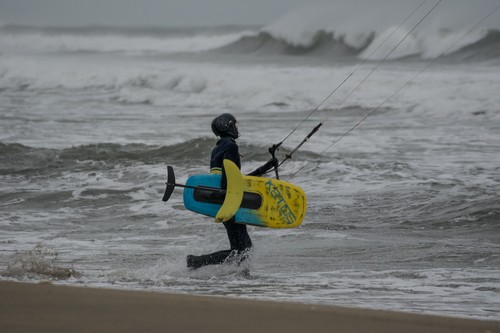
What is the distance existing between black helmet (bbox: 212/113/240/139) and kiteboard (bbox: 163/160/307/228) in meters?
0.33

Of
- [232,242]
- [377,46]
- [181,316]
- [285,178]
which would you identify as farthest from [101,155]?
[377,46]

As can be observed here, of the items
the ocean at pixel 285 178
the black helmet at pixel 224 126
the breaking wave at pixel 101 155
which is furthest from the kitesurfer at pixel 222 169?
the breaking wave at pixel 101 155

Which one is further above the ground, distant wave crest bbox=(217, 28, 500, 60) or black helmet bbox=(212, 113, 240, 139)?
distant wave crest bbox=(217, 28, 500, 60)

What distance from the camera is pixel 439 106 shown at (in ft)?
66.9

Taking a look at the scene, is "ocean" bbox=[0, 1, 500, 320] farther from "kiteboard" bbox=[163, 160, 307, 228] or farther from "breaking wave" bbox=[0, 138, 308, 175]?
"kiteboard" bbox=[163, 160, 307, 228]

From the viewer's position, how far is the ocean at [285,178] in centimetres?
681

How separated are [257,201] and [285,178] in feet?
18.2

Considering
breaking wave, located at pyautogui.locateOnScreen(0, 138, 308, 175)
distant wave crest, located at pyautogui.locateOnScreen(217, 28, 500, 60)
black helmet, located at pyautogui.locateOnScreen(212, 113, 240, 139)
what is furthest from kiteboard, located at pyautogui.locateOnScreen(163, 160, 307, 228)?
distant wave crest, located at pyautogui.locateOnScreen(217, 28, 500, 60)

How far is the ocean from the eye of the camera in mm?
6812

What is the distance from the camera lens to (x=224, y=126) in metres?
6.84

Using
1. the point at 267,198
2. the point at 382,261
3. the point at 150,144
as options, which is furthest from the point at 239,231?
the point at 150,144

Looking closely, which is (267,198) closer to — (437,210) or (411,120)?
(437,210)

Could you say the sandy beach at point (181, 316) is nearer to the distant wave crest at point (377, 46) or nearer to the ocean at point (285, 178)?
the ocean at point (285, 178)

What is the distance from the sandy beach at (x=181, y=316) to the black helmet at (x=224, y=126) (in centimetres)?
207
